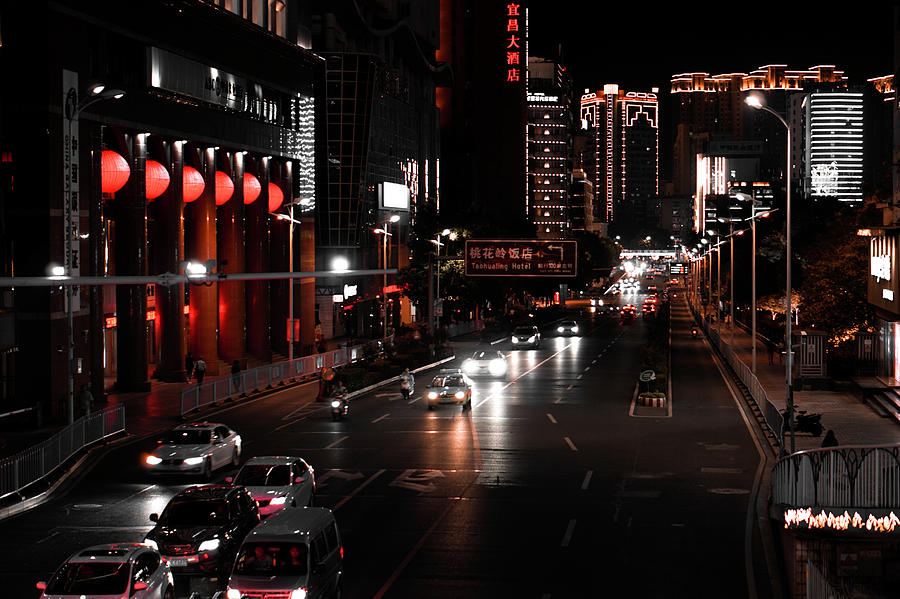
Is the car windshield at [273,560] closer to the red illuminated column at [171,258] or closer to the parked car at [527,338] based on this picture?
the red illuminated column at [171,258]

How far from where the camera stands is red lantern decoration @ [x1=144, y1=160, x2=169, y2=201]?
53.9 meters

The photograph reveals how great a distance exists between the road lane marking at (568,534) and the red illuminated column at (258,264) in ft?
155

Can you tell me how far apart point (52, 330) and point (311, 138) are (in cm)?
3595

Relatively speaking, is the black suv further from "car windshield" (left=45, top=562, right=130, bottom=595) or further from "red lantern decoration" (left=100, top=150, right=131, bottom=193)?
"red lantern decoration" (left=100, top=150, right=131, bottom=193)

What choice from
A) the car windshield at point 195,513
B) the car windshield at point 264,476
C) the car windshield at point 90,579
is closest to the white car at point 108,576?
the car windshield at point 90,579

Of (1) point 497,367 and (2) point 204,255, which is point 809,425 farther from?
(2) point 204,255

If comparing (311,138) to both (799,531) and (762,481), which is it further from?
(799,531)

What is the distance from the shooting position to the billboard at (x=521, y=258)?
6556cm

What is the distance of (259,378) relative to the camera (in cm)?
5325

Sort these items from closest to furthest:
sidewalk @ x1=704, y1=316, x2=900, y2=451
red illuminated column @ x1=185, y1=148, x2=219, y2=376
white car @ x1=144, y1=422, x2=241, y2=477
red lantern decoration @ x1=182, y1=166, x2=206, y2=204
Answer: white car @ x1=144, y1=422, x2=241, y2=477, sidewalk @ x1=704, y1=316, x2=900, y2=451, red lantern decoration @ x1=182, y1=166, x2=206, y2=204, red illuminated column @ x1=185, y1=148, x2=219, y2=376

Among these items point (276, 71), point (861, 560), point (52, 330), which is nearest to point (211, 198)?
point (276, 71)

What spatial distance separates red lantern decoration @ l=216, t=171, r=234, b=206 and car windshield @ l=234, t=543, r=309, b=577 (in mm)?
47850

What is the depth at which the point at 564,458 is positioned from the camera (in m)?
33.7

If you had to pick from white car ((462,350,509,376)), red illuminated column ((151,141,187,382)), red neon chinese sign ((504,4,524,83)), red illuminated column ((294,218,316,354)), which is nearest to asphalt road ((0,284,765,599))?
red illuminated column ((151,141,187,382))
